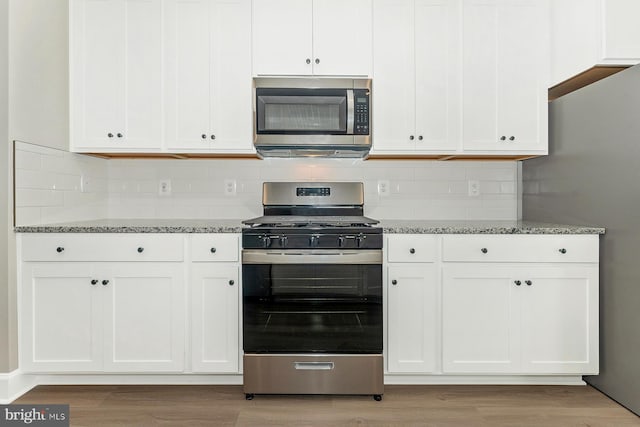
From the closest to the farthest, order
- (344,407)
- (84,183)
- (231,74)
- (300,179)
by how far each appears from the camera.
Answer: (344,407) < (231,74) < (84,183) < (300,179)

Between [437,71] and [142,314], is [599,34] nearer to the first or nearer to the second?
[437,71]

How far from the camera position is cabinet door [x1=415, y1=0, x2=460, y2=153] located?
8.13ft

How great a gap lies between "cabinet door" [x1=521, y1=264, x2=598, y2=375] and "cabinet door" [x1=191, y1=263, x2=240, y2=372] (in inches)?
59.7

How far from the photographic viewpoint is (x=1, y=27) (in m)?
2.04

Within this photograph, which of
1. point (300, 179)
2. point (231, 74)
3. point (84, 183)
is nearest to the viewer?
point (231, 74)

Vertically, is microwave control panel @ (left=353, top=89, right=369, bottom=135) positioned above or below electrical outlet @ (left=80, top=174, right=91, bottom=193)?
above

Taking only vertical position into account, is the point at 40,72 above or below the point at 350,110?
above

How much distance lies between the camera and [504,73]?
8.20 ft

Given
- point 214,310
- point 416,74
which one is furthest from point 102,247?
point 416,74

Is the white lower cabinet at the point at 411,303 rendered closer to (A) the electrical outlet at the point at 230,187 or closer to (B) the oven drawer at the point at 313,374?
(B) the oven drawer at the point at 313,374

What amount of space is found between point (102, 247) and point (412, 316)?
1660 mm

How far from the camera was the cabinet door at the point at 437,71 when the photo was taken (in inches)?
97.6

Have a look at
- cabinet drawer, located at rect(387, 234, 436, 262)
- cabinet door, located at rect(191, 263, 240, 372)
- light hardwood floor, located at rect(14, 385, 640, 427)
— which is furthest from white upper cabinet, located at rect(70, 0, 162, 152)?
cabinet drawer, located at rect(387, 234, 436, 262)

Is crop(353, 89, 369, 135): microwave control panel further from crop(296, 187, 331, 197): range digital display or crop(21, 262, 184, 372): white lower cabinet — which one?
crop(21, 262, 184, 372): white lower cabinet
